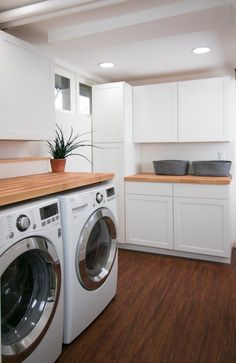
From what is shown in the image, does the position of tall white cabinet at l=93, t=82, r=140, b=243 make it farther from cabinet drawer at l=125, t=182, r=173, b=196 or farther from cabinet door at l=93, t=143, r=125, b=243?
cabinet drawer at l=125, t=182, r=173, b=196

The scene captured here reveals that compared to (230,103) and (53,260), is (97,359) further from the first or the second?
(230,103)

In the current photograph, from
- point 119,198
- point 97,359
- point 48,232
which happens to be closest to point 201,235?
point 119,198

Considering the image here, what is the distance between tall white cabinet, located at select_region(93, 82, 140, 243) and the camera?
11.5 feet

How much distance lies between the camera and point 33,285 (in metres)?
1.65

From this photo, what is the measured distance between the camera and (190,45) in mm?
2666

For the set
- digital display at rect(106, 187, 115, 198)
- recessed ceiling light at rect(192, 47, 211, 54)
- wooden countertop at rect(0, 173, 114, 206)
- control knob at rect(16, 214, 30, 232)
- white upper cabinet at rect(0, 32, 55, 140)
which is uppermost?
recessed ceiling light at rect(192, 47, 211, 54)

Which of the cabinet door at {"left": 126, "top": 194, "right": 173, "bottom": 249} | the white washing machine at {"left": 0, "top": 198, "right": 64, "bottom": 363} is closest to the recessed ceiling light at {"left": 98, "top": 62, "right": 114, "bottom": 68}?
the cabinet door at {"left": 126, "top": 194, "right": 173, "bottom": 249}

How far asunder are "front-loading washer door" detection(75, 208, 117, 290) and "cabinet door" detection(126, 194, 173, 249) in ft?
3.62

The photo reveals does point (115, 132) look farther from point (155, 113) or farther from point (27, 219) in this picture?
point (27, 219)

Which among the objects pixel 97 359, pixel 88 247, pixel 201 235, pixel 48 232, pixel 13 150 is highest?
pixel 13 150

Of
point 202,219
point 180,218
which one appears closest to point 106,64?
point 180,218

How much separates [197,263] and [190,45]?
7.25 ft

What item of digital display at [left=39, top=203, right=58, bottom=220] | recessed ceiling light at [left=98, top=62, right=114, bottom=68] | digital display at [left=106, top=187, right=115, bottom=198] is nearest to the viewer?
digital display at [left=39, top=203, right=58, bottom=220]

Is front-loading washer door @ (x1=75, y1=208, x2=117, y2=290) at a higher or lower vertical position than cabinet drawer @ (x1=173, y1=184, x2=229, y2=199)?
lower
